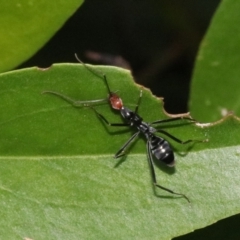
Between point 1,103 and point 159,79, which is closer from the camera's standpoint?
point 1,103

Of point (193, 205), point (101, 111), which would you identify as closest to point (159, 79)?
point (101, 111)

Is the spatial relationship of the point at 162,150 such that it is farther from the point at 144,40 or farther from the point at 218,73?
the point at 144,40

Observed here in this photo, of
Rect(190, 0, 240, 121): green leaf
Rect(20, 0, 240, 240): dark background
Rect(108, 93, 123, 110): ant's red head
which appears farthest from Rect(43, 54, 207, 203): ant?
Rect(20, 0, 240, 240): dark background

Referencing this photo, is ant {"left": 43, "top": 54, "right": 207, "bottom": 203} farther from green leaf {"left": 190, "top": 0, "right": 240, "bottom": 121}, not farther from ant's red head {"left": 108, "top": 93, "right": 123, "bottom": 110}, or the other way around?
green leaf {"left": 190, "top": 0, "right": 240, "bottom": 121}

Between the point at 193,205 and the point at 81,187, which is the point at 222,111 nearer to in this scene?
the point at 193,205

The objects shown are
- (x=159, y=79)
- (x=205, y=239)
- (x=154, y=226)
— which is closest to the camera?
(x=154, y=226)

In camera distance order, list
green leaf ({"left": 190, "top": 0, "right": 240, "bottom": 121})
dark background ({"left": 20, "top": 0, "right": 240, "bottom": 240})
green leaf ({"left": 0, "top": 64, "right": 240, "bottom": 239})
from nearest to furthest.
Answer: green leaf ({"left": 0, "top": 64, "right": 240, "bottom": 239}) < green leaf ({"left": 190, "top": 0, "right": 240, "bottom": 121}) < dark background ({"left": 20, "top": 0, "right": 240, "bottom": 240})

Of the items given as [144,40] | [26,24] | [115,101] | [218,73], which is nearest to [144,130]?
[115,101]

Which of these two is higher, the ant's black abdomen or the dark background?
the ant's black abdomen
